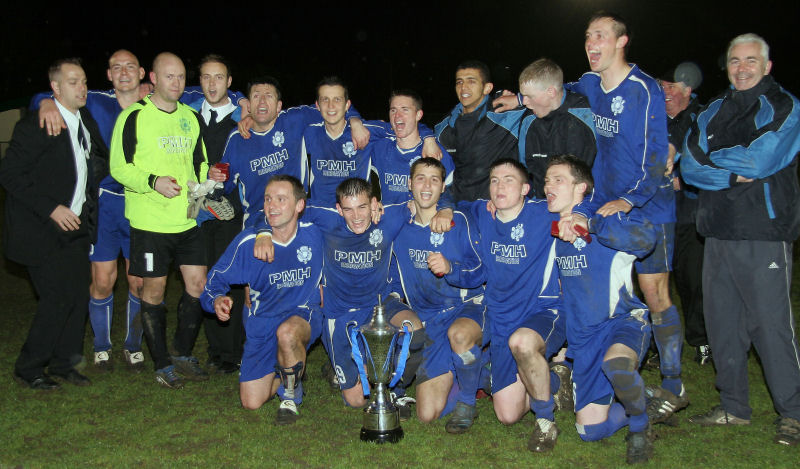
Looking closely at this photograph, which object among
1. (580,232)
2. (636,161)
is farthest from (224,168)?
(636,161)

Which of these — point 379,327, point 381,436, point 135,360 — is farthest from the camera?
point 135,360

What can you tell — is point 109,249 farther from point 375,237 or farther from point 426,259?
point 426,259

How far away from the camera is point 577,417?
14.4 feet

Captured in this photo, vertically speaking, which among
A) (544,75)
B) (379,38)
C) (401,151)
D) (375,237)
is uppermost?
(379,38)

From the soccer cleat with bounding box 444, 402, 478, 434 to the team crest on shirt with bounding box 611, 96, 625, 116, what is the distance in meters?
2.14

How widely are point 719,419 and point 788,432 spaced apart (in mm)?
424

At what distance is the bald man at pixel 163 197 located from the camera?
17.5 ft

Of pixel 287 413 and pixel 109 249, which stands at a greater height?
pixel 109 249

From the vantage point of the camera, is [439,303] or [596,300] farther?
[439,303]

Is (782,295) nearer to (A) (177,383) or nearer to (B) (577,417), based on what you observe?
(B) (577,417)

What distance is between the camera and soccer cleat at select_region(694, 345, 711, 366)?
5855 mm

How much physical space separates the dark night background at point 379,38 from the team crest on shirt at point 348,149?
71.9 ft

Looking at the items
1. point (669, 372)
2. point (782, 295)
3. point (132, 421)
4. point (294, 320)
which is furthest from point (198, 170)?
point (782, 295)

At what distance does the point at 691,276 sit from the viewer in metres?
6.12
